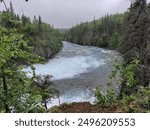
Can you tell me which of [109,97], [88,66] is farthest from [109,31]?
[109,97]

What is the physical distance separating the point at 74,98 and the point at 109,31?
95175 millimetres

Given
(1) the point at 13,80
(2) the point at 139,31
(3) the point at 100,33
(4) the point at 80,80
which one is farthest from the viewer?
(3) the point at 100,33

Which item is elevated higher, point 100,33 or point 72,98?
point 100,33

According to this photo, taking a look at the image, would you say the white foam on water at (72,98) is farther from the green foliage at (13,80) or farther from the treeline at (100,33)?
the treeline at (100,33)

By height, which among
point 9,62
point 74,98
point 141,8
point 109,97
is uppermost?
point 141,8

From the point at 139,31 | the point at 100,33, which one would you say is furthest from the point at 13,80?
the point at 100,33

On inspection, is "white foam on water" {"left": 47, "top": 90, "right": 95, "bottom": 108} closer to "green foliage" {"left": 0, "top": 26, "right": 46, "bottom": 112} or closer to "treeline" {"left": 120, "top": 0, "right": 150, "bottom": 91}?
"treeline" {"left": 120, "top": 0, "right": 150, "bottom": 91}

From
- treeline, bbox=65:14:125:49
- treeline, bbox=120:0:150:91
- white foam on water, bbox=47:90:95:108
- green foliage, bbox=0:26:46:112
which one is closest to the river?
white foam on water, bbox=47:90:95:108

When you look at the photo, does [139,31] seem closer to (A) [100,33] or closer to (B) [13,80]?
(B) [13,80]

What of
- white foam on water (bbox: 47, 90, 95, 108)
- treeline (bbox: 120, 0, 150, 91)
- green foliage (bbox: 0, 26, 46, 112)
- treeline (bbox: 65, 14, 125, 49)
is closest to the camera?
green foliage (bbox: 0, 26, 46, 112)

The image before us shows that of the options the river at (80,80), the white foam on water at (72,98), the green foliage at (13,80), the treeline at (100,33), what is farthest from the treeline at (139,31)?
the treeline at (100,33)

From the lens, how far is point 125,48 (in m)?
31.0

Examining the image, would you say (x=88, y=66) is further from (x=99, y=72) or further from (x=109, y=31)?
(x=109, y=31)

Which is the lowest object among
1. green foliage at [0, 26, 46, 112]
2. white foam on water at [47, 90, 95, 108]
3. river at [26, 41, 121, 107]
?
white foam on water at [47, 90, 95, 108]
